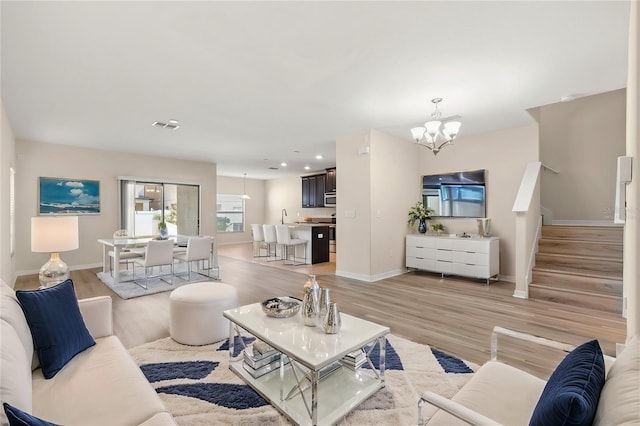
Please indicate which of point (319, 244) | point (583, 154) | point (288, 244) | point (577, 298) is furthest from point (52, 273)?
point (583, 154)

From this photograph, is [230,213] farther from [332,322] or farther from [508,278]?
[332,322]

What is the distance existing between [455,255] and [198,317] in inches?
171

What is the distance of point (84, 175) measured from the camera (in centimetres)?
623

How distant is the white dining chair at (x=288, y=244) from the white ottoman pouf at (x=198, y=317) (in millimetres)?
3976

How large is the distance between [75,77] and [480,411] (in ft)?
14.3

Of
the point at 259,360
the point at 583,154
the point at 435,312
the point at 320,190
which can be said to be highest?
the point at 583,154

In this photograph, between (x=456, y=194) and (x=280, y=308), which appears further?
(x=456, y=194)

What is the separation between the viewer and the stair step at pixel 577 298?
11.7ft

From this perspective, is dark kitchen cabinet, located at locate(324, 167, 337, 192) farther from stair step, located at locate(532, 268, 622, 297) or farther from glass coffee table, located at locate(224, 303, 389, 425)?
glass coffee table, located at locate(224, 303, 389, 425)

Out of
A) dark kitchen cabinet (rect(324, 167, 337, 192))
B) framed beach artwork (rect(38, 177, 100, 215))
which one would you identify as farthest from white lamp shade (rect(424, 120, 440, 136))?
framed beach artwork (rect(38, 177, 100, 215))

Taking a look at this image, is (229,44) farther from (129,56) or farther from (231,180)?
(231,180)

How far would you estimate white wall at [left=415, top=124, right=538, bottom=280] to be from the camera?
16.2ft

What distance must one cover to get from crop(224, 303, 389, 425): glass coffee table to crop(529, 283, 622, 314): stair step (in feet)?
10.9

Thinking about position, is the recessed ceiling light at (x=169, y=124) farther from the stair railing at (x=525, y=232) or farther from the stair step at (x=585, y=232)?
the stair step at (x=585, y=232)
